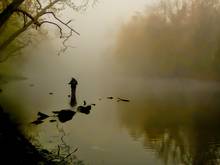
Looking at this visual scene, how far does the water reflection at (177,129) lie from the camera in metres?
18.5

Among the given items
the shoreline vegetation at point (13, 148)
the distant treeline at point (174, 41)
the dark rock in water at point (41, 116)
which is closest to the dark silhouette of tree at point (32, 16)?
the shoreline vegetation at point (13, 148)

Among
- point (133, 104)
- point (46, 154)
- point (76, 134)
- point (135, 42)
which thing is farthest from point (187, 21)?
point (46, 154)

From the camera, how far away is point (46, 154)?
42.1 feet

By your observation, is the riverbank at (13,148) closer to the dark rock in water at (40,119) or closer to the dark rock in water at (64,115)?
the dark rock in water at (40,119)

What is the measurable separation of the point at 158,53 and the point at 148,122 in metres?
58.2

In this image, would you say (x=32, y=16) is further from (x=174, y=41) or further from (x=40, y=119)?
(x=174, y=41)

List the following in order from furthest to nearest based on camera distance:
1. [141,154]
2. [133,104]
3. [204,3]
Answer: [204,3]
[133,104]
[141,154]

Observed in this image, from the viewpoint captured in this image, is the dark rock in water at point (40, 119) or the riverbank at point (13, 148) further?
the dark rock in water at point (40, 119)

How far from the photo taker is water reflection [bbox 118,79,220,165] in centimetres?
1845

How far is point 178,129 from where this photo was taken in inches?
977

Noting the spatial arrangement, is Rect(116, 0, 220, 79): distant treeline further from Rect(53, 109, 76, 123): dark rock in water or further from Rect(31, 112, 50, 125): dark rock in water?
Rect(31, 112, 50, 125): dark rock in water

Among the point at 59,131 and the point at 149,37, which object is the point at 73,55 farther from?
the point at 59,131

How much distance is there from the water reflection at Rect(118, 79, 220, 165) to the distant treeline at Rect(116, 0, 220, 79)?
32.6 metres

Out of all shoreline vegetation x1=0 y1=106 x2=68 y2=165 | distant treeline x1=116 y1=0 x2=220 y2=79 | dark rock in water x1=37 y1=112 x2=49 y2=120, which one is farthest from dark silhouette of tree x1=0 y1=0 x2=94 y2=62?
distant treeline x1=116 y1=0 x2=220 y2=79
